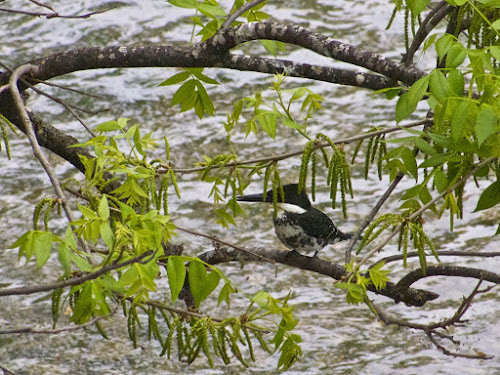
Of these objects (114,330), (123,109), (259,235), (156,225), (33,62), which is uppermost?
(33,62)

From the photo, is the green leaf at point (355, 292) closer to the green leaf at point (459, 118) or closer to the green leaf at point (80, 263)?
the green leaf at point (459, 118)

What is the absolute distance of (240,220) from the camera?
5.36m

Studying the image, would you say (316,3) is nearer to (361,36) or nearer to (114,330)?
(361,36)

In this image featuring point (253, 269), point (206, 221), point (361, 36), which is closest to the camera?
point (253, 269)

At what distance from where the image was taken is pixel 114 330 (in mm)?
4500

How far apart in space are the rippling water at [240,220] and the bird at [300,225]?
593mm

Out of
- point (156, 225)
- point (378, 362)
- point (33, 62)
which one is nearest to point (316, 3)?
point (378, 362)

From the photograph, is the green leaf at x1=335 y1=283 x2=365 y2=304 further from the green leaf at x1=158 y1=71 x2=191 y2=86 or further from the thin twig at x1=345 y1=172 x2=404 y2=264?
the green leaf at x1=158 y1=71 x2=191 y2=86

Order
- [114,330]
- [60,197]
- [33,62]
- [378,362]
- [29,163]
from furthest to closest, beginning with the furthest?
1. [29,163]
2. [114,330]
3. [378,362]
4. [33,62]
5. [60,197]

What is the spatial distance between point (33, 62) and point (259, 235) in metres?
2.63

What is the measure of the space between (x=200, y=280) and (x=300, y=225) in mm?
1635

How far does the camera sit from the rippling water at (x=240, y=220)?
4.18m

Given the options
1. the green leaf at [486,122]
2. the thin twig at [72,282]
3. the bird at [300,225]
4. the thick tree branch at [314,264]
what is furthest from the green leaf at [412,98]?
the bird at [300,225]

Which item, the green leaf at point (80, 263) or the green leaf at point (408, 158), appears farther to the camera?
the green leaf at point (408, 158)
